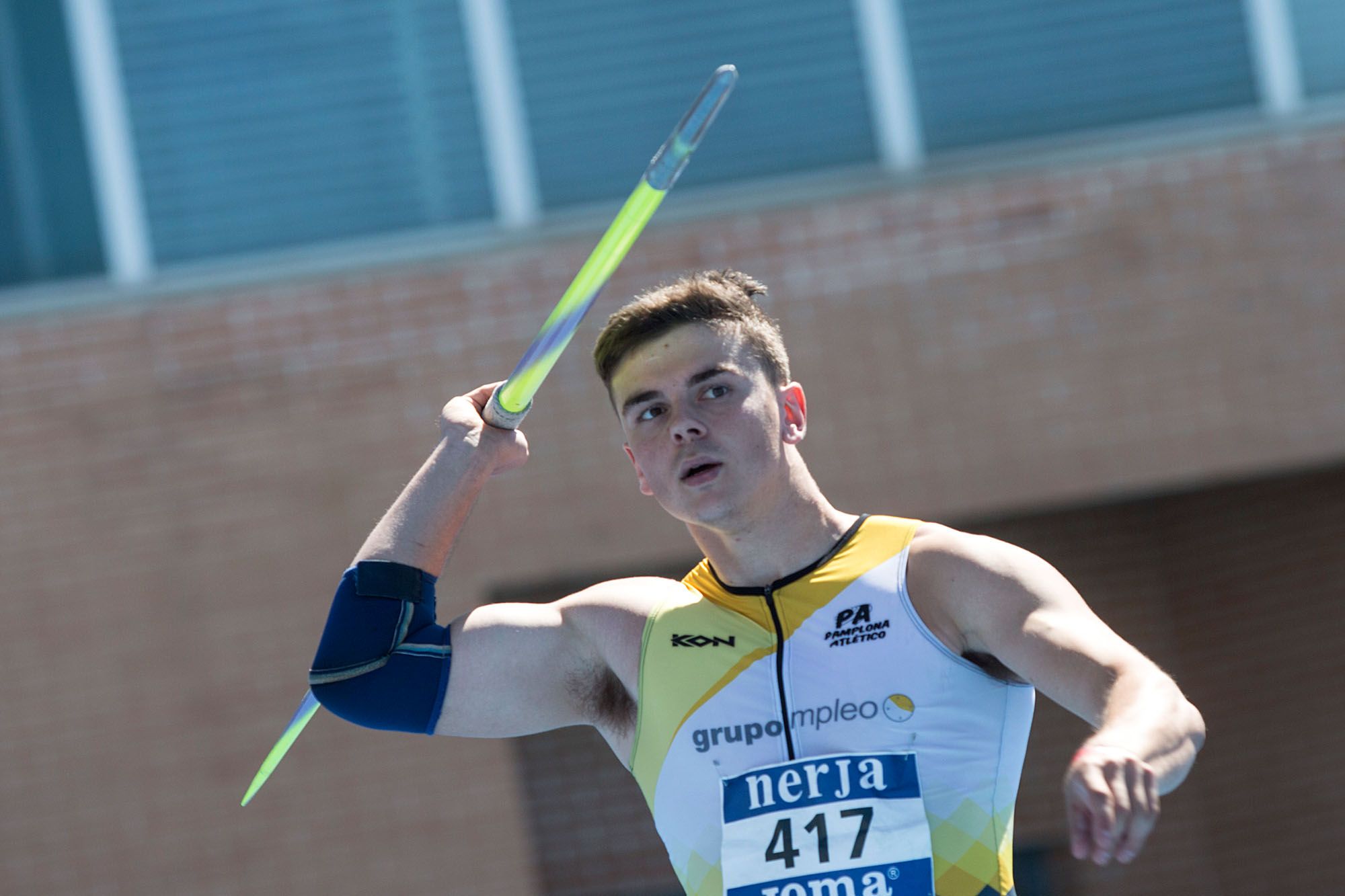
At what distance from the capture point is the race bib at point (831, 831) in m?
2.63

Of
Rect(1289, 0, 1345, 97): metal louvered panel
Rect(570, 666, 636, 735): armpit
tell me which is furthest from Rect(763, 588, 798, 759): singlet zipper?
Rect(1289, 0, 1345, 97): metal louvered panel

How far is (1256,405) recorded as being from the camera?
6.79 meters

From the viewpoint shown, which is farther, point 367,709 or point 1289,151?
point 1289,151

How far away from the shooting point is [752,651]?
288 cm

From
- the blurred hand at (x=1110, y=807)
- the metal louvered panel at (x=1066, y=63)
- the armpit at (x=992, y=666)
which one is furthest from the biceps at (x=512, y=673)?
the metal louvered panel at (x=1066, y=63)

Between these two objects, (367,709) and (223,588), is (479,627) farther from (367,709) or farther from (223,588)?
(223,588)

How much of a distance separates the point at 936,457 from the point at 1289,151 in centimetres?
218

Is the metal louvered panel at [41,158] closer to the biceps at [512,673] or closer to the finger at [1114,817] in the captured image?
the biceps at [512,673]

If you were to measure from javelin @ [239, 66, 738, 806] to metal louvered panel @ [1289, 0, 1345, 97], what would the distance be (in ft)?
17.0

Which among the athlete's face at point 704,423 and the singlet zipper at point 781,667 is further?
the athlete's face at point 704,423

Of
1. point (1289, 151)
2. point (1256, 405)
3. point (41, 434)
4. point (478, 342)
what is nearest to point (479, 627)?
point (478, 342)

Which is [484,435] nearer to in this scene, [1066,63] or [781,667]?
[781,667]

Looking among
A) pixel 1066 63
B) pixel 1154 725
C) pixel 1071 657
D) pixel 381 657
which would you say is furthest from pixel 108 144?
pixel 1154 725

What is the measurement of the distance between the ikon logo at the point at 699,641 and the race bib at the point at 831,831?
28 centimetres
